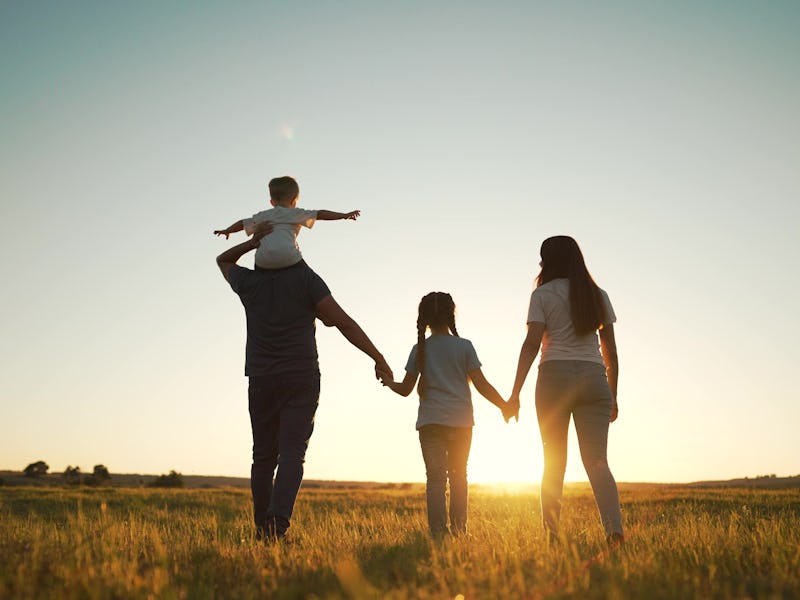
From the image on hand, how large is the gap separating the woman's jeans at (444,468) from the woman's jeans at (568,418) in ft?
3.30

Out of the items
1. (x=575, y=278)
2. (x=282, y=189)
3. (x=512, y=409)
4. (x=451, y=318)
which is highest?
(x=282, y=189)

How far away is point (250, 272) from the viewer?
641 centimetres

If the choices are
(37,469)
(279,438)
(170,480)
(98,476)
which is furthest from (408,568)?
(37,469)

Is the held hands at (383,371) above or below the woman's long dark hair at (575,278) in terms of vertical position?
below

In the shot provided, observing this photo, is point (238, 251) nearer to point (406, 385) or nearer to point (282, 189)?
point (282, 189)

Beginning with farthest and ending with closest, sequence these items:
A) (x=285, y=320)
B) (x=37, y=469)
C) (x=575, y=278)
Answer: (x=37, y=469) → (x=575, y=278) → (x=285, y=320)

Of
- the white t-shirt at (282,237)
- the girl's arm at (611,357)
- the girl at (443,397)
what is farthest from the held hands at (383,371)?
the girl's arm at (611,357)

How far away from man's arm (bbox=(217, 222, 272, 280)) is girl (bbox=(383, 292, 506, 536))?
188 cm

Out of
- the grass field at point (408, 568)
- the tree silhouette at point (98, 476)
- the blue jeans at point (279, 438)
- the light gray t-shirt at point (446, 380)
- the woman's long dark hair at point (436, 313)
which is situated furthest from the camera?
the tree silhouette at point (98, 476)

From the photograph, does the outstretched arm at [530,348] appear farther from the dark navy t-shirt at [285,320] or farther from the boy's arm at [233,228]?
the boy's arm at [233,228]

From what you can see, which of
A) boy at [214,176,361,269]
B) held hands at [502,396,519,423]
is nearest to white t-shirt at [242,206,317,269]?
boy at [214,176,361,269]

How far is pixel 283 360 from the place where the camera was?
6094 mm

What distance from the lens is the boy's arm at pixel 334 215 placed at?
20.6 ft

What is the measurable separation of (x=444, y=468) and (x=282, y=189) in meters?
3.17
